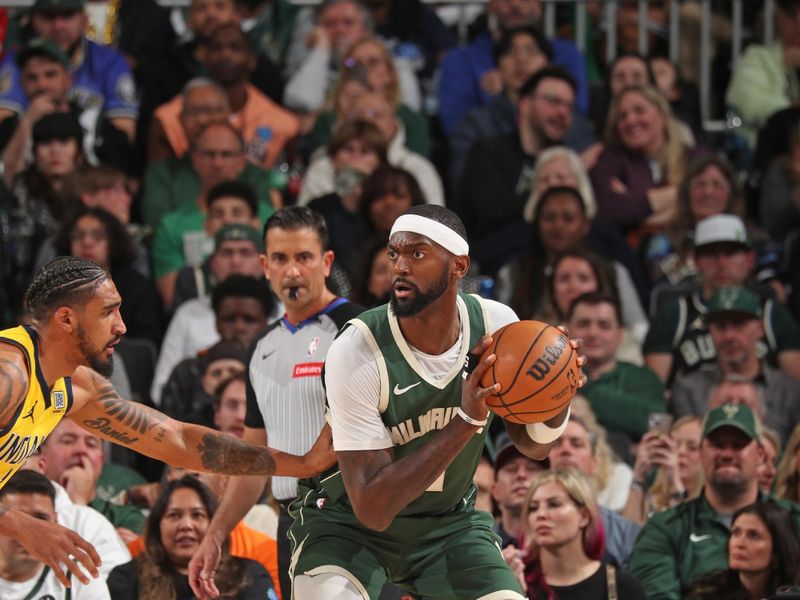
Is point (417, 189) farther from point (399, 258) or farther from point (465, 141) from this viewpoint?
point (399, 258)

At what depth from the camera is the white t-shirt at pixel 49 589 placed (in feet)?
24.0

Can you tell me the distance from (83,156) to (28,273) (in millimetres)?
1081

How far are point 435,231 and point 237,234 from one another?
5.07 m

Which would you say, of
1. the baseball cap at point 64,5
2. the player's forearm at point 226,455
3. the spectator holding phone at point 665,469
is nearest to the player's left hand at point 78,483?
the player's forearm at point 226,455

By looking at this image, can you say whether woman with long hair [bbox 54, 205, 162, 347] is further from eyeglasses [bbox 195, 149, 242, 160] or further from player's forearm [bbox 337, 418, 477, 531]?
player's forearm [bbox 337, 418, 477, 531]

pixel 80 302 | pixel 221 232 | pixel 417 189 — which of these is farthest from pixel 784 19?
pixel 80 302

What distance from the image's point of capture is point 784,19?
42.5 ft

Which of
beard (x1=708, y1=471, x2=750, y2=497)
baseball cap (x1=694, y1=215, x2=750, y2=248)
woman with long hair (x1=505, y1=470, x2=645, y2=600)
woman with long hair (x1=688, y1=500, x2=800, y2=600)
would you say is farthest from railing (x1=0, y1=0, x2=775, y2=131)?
woman with long hair (x1=505, y1=470, x2=645, y2=600)

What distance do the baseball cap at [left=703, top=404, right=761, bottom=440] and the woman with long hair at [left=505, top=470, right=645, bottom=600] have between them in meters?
0.97

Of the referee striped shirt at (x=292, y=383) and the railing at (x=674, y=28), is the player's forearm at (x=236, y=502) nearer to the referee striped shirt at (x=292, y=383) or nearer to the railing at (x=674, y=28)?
the referee striped shirt at (x=292, y=383)

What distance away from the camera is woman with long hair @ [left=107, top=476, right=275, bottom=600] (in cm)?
745

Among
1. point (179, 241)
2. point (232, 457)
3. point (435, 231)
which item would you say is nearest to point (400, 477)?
point (435, 231)

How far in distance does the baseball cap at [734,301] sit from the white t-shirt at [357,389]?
4.88 meters

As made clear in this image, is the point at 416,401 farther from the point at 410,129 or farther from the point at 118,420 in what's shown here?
the point at 410,129
